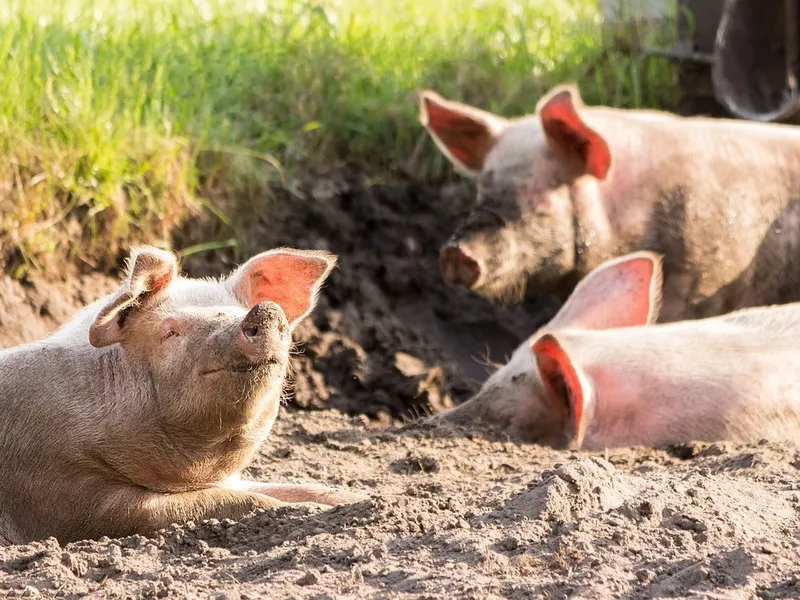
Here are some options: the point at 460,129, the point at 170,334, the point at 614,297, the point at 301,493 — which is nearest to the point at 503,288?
the point at 460,129

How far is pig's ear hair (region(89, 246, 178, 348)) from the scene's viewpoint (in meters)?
3.59

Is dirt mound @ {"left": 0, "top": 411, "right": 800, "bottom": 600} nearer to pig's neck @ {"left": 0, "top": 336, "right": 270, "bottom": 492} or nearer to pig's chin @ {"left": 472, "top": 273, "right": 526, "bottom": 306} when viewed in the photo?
pig's neck @ {"left": 0, "top": 336, "right": 270, "bottom": 492}

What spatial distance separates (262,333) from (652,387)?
190cm

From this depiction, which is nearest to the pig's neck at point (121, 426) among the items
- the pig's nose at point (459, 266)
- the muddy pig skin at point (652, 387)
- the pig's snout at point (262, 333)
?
the pig's snout at point (262, 333)

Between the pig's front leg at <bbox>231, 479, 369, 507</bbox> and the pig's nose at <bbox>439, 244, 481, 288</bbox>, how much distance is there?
2.13 metres

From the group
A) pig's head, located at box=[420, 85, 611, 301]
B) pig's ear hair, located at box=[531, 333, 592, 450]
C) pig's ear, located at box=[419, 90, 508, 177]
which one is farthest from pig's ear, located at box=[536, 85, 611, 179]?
pig's ear hair, located at box=[531, 333, 592, 450]

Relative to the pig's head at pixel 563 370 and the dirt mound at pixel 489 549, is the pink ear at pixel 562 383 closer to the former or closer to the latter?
the pig's head at pixel 563 370

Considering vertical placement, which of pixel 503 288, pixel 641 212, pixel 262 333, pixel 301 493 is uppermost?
pixel 262 333

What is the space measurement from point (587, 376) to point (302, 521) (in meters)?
1.55

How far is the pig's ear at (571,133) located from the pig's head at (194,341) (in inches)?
92.7

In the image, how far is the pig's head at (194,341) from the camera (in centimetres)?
344

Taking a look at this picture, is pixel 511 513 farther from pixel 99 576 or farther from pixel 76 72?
pixel 76 72

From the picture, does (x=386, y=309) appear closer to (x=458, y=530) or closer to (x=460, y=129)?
(x=460, y=129)

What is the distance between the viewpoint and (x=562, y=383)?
4816mm
